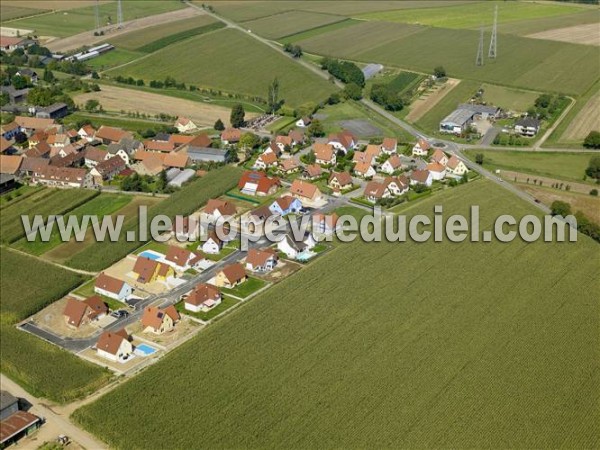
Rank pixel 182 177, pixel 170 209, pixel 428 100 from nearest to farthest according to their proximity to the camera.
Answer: pixel 170 209, pixel 182 177, pixel 428 100

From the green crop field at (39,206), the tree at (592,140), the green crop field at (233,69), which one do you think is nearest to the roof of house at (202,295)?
the green crop field at (39,206)

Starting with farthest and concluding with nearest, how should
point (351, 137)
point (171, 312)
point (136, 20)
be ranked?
1. point (136, 20)
2. point (351, 137)
3. point (171, 312)

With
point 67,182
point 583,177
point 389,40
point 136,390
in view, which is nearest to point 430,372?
point 136,390

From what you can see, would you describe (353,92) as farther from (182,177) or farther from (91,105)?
(182,177)

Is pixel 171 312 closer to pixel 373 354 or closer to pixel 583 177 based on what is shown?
pixel 373 354

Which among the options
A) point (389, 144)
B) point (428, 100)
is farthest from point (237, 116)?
point (428, 100)

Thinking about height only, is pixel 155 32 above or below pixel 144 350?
above
